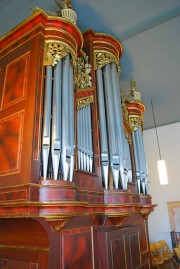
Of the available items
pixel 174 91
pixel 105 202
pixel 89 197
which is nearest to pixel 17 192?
pixel 89 197

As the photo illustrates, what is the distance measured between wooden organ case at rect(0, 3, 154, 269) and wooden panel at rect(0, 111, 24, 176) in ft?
0.04

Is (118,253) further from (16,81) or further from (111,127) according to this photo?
(16,81)

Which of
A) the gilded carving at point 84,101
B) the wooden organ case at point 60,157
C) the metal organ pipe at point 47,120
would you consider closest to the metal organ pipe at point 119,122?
the wooden organ case at point 60,157

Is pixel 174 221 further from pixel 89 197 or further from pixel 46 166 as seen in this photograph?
pixel 46 166

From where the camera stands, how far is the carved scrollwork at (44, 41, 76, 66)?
3.43 meters

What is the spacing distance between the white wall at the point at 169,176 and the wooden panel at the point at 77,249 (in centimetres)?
652

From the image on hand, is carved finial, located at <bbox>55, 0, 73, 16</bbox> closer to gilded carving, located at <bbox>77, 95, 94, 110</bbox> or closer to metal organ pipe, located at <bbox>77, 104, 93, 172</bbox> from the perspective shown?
gilded carving, located at <bbox>77, 95, 94, 110</bbox>

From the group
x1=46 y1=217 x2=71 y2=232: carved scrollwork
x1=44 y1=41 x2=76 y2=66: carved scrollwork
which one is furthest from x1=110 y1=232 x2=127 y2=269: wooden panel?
x1=44 y1=41 x2=76 y2=66: carved scrollwork

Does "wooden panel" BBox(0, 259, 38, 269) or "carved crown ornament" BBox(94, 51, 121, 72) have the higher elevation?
"carved crown ornament" BBox(94, 51, 121, 72)

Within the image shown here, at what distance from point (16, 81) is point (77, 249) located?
248cm

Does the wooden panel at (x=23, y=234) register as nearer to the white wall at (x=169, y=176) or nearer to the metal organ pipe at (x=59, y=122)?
the metal organ pipe at (x=59, y=122)

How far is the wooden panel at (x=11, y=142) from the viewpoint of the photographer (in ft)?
9.40

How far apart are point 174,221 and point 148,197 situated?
4.10 metres

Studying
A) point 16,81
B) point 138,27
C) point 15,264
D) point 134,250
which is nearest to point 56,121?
point 16,81
